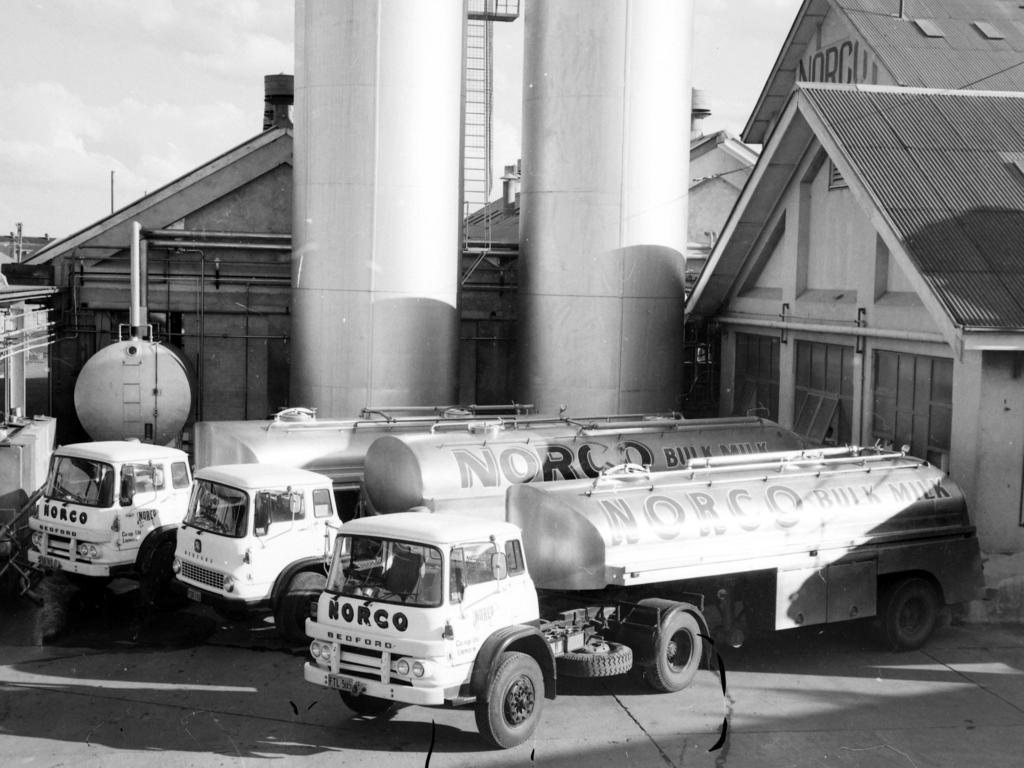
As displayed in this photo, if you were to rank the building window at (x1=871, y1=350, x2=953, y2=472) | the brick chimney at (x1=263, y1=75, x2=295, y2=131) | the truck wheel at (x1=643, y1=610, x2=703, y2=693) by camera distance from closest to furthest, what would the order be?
the truck wheel at (x1=643, y1=610, x2=703, y2=693) < the building window at (x1=871, y1=350, x2=953, y2=472) < the brick chimney at (x1=263, y1=75, x2=295, y2=131)

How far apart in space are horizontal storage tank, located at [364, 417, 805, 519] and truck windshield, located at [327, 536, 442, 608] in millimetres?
4074

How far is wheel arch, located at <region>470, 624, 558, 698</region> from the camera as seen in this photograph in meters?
12.1

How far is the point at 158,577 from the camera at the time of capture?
1720cm

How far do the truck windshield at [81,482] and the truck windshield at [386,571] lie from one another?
6110mm

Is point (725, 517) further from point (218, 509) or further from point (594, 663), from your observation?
point (218, 509)

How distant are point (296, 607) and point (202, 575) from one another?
135cm

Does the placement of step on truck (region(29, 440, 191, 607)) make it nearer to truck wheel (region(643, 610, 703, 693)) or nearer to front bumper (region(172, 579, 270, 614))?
front bumper (region(172, 579, 270, 614))

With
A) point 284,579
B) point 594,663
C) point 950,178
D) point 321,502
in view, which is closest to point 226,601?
point 284,579

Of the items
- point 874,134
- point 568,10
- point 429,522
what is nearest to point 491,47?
point 568,10

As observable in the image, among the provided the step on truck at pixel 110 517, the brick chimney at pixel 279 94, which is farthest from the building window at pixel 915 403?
the brick chimney at pixel 279 94

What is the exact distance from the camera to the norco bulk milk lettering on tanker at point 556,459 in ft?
57.7

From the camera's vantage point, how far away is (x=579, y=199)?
25891 millimetres

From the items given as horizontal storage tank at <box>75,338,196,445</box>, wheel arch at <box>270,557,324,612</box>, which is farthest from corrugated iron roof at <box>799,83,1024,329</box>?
horizontal storage tank at <box>75,338,196,445</box>

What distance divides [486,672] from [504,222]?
2825 cm
